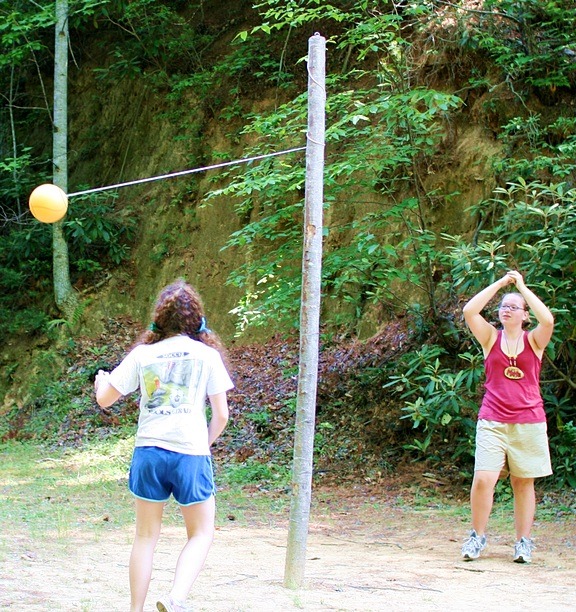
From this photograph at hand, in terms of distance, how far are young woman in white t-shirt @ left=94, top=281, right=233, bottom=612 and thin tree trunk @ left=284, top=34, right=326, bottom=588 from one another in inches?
41.1

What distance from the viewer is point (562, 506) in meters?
7.42

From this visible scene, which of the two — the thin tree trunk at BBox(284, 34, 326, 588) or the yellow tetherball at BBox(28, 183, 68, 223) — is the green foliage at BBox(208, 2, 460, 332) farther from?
the yellow tetherball at BBox(28, 183, 68, 223)

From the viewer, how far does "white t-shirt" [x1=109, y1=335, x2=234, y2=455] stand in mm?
3727

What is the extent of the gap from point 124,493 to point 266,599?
15.6 ft

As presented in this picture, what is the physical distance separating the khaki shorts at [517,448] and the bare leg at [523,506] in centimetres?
8

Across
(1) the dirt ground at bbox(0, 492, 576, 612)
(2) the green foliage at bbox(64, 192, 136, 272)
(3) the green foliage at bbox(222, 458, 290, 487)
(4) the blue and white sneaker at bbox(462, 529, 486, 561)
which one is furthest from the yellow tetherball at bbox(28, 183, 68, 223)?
(2) the green foliage at bbox(64, 192, 136, 272)

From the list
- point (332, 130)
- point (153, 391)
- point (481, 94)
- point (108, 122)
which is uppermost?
point (108, 122)

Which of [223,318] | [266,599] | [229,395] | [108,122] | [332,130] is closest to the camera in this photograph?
[266,599]

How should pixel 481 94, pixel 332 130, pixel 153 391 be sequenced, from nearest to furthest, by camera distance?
1. pixel 153 391
2. pixel 332 130
3. pixel 481 94

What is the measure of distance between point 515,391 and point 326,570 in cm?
179

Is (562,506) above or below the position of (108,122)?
below

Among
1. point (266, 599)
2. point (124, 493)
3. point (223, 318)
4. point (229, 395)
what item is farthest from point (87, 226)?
point (266, 599)

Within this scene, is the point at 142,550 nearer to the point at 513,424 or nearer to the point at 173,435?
the point at 173,435

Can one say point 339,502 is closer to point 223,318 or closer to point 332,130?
point 332,130
